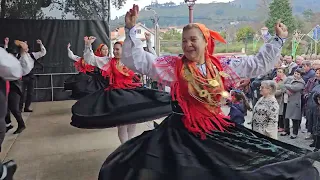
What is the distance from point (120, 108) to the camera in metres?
4.04

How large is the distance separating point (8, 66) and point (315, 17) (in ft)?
87.9

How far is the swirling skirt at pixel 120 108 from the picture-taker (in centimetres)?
390

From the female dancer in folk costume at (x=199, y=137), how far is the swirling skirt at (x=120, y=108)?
137 cm

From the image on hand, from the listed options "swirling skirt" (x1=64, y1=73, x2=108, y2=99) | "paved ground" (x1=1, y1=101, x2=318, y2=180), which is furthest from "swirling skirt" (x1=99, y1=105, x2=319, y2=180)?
"swirling skirt" (x1=64, y1=73, x2=108, y2=99)

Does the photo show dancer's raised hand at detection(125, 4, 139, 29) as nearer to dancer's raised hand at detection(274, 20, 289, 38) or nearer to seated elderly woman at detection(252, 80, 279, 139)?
dancer's raised hand at detection(274, 20, 289, 38)

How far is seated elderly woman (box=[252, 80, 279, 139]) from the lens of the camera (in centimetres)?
419

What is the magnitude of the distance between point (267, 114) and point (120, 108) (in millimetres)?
1639

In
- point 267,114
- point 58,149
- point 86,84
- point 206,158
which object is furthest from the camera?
point 86,84

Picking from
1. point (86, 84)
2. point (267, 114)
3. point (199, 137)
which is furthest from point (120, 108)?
point (86, 84)

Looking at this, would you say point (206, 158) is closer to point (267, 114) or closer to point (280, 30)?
point (280, 30)

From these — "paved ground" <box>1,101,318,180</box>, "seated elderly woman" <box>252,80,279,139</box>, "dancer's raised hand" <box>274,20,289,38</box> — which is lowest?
"paved ground" <box>1,101,318,180</box>

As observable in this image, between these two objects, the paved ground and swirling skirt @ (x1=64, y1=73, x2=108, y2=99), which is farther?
swirling skirt @ (x1=64, y1=73, x2=108, y2=99)

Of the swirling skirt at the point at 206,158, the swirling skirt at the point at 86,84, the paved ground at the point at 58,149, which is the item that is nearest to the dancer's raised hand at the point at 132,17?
the swirling skirt at the point at 206,158

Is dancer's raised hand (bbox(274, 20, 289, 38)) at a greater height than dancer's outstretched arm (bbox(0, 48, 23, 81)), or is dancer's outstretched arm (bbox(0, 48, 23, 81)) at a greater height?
dancer's raised hand (bbox(274, 20, 289, 38))
